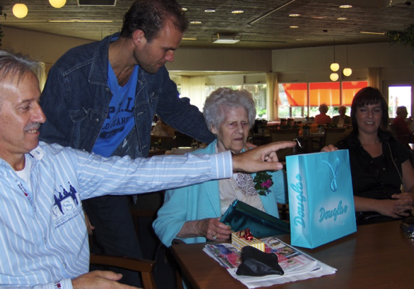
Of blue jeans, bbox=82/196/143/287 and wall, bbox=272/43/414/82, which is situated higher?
wall, bbox=272/43/414/82

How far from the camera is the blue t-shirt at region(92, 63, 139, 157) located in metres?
2.20

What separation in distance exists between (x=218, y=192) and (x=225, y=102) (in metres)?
0.50

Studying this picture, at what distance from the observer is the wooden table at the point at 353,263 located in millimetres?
1235

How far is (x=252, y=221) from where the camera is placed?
1.70 metres

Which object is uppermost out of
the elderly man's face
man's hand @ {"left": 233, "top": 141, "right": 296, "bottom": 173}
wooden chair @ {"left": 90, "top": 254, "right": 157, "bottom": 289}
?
the elderly man's face

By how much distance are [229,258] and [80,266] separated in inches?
22.0

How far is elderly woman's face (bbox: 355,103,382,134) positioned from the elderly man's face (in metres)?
2.16

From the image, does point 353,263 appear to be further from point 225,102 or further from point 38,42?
point 38,42

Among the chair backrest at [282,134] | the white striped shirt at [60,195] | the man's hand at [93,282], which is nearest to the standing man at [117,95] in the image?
the white striped shirt at [60,195]

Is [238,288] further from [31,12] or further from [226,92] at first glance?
[31,12]

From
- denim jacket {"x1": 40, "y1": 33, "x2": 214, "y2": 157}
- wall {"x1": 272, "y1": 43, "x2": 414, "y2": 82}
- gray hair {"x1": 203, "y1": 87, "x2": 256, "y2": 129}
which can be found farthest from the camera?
wall {"x1": 272, "y1": 43, "x2": 414, "y2": 82}

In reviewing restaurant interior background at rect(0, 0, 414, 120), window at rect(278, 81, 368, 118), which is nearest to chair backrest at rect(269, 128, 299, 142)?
restaurant interior background at rect(0, 0, 414, 120)

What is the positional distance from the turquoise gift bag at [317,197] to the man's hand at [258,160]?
0.06m

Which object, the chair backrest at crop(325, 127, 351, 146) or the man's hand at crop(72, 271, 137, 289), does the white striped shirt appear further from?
the chair backrest at crop(325, 127, 351, 146)
